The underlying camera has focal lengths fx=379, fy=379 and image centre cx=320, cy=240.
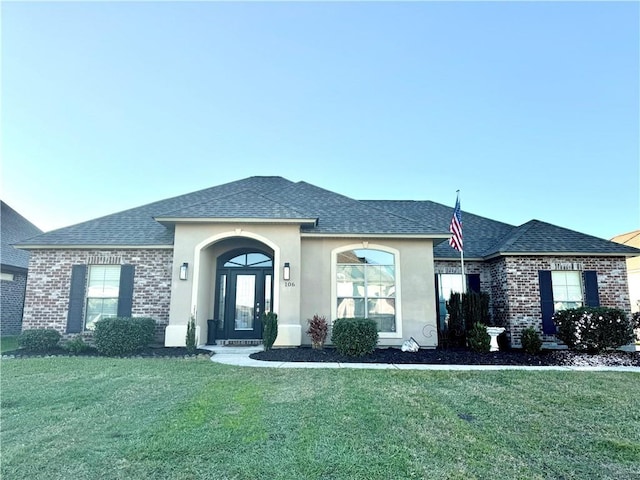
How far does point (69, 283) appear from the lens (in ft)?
36.3

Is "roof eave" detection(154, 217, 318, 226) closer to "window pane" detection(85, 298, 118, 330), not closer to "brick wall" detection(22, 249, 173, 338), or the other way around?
"brick wall" detection(22, 249, 173, 338)

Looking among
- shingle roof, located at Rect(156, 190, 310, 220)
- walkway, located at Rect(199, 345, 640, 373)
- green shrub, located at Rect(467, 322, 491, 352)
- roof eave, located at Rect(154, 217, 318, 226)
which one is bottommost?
walkway, located at Rect(199, 345, 640, 373)

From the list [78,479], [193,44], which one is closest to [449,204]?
[193,44]

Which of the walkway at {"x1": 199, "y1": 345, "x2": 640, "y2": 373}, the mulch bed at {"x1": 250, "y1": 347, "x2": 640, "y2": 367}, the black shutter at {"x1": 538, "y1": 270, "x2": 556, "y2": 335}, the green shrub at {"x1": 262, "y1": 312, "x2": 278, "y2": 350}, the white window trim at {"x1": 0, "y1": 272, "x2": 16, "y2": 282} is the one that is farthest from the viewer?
the white window trim at {"x1": 0, "y1": 272, "x2": 16, "y2": 282}

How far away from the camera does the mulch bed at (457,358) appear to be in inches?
335

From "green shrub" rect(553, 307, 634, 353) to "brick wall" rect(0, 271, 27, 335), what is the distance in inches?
758

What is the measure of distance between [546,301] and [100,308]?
43.4 feet

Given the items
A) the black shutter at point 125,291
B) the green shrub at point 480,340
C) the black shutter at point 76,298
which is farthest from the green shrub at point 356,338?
the black shutter at point 76,298

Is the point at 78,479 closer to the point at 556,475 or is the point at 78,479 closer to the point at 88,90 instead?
the point at 556,475

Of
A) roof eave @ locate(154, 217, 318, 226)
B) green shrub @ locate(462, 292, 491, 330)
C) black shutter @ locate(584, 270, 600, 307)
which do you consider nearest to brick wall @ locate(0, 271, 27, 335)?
roof eave @ locate(154, 217, 318, 226)

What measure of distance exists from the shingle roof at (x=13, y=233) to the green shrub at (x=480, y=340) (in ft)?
51.4

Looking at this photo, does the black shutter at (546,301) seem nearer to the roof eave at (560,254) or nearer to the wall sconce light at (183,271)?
the roof eave at (560,254)

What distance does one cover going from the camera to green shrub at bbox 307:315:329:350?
986cm

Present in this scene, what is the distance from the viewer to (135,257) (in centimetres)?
1115
